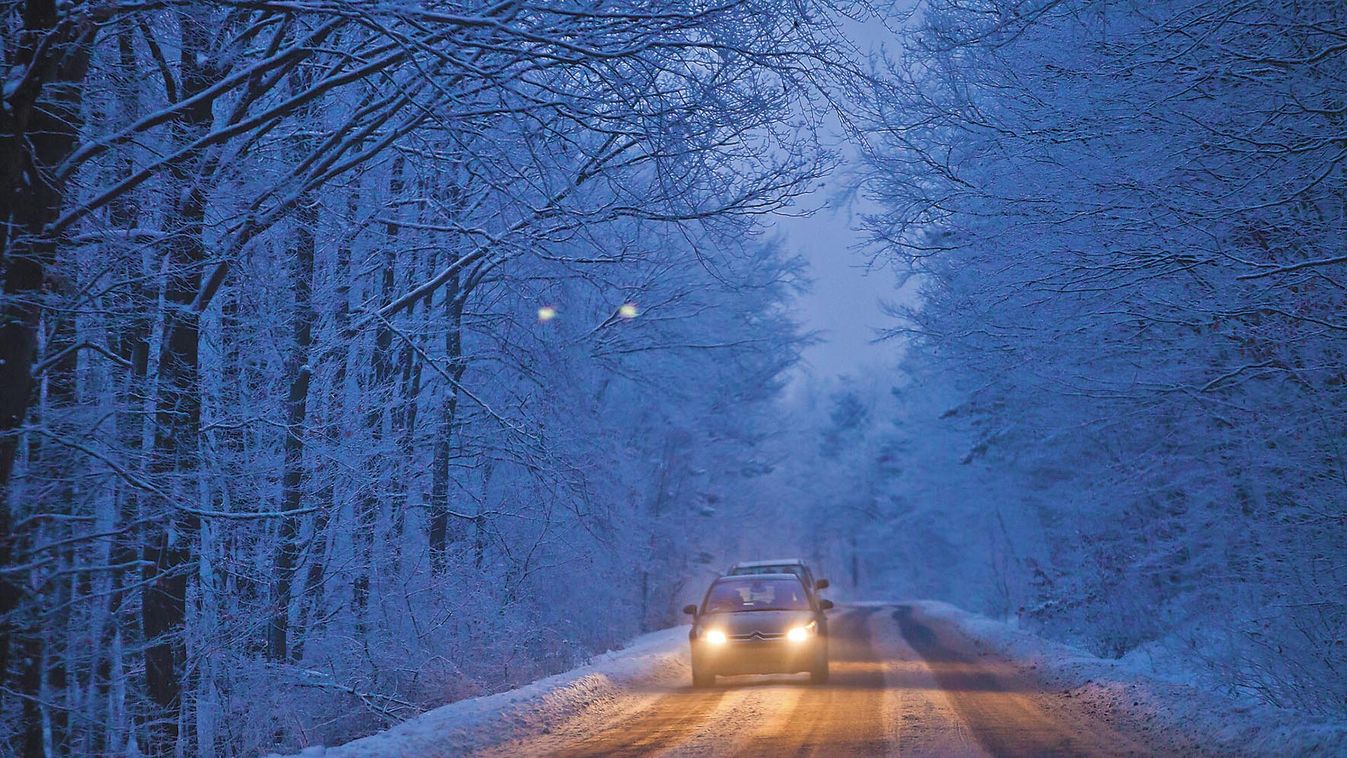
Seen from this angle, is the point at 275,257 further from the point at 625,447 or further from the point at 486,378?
the point at 625,447

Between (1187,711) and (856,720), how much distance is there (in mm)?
3198

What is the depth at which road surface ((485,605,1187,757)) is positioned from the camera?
9.95 meters

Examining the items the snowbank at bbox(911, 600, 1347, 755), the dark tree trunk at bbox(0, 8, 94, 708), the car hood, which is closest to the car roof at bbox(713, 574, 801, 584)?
the car hood

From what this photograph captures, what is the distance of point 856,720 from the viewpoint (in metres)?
11.8

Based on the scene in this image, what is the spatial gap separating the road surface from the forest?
6.61 ft

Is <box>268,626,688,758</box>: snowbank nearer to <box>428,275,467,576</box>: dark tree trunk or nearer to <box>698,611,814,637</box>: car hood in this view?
<box>698,611,814,637</box>: car hood

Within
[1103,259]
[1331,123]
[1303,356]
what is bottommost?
[1303,356]

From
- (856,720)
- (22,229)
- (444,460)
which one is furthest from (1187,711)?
(22,229)

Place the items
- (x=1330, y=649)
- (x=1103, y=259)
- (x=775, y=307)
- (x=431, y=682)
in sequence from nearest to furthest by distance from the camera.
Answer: (x=1103, y=259), (x=1330, y=649), (x=431, y=682), (x=775, y=307)

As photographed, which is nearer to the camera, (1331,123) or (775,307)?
(1331,123)

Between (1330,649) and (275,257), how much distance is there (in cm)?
1137

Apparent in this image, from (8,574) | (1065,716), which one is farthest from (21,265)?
(1065,716)

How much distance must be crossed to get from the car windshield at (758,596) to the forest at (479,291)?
230cm

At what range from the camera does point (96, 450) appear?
290 inches
